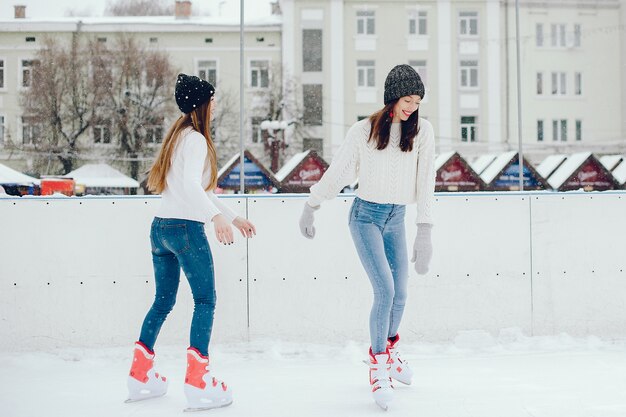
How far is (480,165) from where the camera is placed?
20.9 m

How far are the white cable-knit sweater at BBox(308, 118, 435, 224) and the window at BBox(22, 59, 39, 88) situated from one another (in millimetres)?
24040

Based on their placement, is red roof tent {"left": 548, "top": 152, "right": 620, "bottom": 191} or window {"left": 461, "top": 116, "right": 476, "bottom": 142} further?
window {"left": 461, "top": 116, "right": 476, "bottom": 142}

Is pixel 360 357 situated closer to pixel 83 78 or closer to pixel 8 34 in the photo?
pixel 83 78

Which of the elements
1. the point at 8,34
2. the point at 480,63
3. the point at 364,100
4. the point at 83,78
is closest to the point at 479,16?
the point at 480,63

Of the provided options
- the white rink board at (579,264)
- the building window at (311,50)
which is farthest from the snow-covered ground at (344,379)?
the building window at (311,50)

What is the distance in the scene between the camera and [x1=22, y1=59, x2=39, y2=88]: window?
25688mm

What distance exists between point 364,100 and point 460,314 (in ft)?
86.1

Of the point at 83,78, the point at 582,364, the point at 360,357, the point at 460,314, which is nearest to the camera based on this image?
the point at 582,364

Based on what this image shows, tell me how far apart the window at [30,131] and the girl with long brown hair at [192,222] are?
76.1ft

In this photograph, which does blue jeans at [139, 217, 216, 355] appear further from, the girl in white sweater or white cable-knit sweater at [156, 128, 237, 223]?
the girl in white sweater

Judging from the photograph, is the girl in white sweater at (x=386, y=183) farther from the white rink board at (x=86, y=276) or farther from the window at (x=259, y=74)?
the window at (x=259, y=74)

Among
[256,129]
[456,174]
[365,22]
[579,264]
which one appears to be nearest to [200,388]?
[579,264]

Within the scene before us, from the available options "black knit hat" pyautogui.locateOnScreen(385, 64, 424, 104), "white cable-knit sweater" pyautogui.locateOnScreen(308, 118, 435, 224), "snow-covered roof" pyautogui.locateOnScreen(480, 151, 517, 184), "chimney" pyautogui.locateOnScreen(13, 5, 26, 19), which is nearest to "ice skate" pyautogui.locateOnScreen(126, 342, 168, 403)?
"white cable-knit sweater" pyautogui.locateOnScreen(308, 118, 435, 224)

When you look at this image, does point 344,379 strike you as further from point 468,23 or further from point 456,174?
point 468,23
